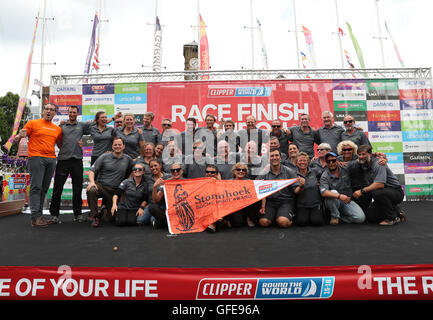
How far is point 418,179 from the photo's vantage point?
6301 mm

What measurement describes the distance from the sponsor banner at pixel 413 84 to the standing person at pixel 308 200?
4.39m

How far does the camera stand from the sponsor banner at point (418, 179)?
6285 mm

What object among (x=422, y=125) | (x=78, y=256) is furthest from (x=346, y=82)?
(x=78, y=256)

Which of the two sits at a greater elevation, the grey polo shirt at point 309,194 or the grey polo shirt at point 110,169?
the grey polo shirt at point 110,169

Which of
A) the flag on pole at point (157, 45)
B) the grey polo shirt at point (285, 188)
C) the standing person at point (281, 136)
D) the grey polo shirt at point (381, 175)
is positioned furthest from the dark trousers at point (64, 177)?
the flag on pole at point (157, 45)

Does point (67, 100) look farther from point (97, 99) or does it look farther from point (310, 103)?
point (310, 103)

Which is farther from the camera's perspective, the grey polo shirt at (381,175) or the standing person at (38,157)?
the standing person at (38,157)

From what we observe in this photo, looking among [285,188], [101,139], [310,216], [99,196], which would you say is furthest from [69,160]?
[310,216]

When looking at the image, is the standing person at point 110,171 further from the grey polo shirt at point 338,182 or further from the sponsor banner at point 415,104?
the sponsor banner at point 415,104

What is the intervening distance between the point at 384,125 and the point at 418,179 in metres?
1.47

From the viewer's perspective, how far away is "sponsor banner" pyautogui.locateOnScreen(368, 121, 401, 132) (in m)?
6.44

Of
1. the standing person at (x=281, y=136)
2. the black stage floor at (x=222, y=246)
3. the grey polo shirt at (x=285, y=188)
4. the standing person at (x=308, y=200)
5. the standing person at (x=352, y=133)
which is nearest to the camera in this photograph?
the black stage floor at (x=222, y=246)

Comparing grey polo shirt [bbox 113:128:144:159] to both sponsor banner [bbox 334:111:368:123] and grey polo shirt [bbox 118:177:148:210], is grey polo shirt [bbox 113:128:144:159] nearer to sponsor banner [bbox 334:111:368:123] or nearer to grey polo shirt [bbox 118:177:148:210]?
grey polo shirt [bbox 118:177:148:210]

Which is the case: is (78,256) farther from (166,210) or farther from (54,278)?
(166,210)
